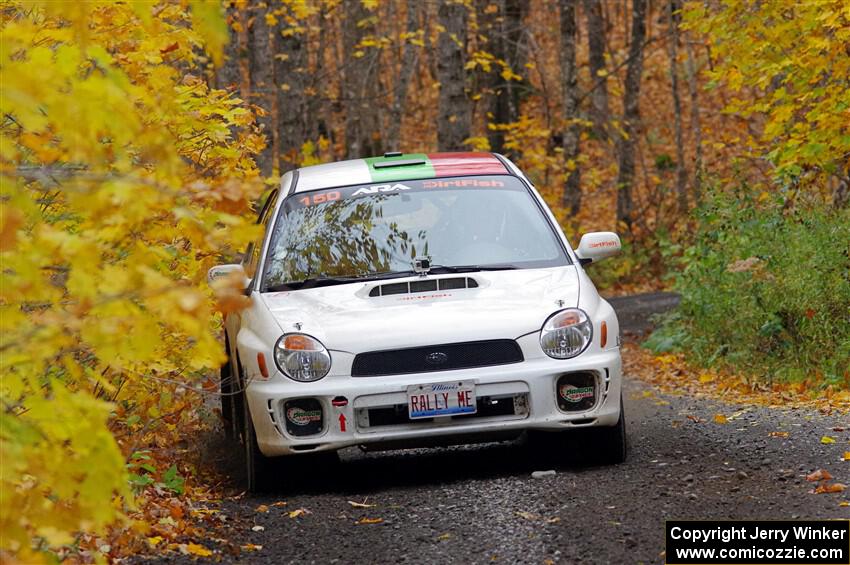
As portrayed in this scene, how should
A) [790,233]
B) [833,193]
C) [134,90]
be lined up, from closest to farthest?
[134,90] < [790,233] < [833,193]

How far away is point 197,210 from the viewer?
5062 millimetres

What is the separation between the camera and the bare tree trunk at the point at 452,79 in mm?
19203

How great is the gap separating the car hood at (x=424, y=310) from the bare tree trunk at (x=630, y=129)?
18500mm

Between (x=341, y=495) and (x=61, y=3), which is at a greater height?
(x=61, y=3)

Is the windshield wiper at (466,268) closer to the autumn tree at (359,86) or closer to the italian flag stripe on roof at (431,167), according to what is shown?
the italian flag stripe on roof at (431,167)

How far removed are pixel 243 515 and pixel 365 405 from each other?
866 mm

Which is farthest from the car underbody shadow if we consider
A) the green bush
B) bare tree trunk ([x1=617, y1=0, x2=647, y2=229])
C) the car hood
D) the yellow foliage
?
bare tree trunk ([x1=617, y1=0, x2=647, y2=229])

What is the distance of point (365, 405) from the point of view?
7.32 meters

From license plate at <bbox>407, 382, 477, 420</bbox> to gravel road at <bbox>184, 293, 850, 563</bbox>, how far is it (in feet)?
1.40

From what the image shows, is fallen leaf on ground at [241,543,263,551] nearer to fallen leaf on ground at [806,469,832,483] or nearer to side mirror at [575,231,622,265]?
fallen leaf on ground at [806,469,832,483]

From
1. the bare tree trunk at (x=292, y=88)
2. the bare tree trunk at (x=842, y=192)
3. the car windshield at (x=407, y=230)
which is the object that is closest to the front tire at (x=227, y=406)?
the car windshield at (x=407, y=230)

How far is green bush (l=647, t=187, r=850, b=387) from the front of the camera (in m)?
11.3

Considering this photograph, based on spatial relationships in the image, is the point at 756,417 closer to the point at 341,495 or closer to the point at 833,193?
the point at 341,495

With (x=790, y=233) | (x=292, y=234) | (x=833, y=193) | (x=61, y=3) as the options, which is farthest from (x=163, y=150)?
(x=833, y=193)
